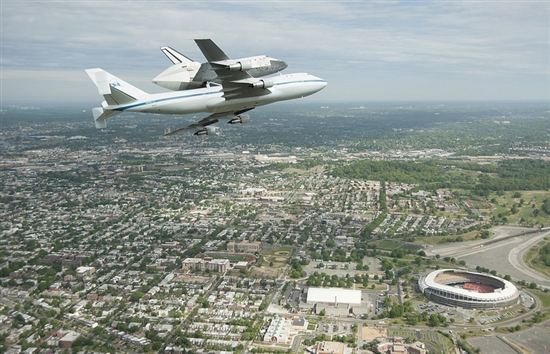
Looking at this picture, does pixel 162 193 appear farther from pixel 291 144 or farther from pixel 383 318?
pixel 291 144

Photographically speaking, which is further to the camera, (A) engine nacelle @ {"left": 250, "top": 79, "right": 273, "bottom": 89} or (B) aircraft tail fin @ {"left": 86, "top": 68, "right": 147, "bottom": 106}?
(B) aircraft tail fin @ {"left": 86, "top": 68, "right": 147, "bottom": 106}

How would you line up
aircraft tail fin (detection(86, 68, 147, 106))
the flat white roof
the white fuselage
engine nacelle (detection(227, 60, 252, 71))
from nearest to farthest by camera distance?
engine nacelle (detection(227, 60, 252, 71)) → aircraft tail fin (detection(86, 68, 147, 106)) → the white fuselage → the flat white roof

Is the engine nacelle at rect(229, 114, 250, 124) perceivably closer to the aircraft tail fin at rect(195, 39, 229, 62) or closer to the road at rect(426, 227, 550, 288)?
the aircraft tail fin at rect(195, 39, 229, 62)

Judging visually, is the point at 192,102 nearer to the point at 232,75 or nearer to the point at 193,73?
the point at 193,73

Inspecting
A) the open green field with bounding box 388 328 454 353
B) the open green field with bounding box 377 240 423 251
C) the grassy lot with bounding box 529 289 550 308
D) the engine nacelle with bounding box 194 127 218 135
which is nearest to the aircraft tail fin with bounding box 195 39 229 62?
the engine nacelle with bounding box 194 127 218 135

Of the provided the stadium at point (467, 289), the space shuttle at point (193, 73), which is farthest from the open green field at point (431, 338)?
the space shuttle at point (193, 73)

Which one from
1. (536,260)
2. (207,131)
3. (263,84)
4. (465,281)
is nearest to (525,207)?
(536,260)

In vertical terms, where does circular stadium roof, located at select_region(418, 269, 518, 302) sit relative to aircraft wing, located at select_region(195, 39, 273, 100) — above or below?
below

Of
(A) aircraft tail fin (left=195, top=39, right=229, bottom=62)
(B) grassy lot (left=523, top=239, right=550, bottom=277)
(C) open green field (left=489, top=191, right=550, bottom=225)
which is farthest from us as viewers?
(C) open green field (left=489, top=191, right=550, bottom=225)

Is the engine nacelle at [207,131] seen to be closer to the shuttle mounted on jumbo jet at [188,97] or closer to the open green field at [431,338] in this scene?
the shuttle mounted on jumbo jet at [188,97]
